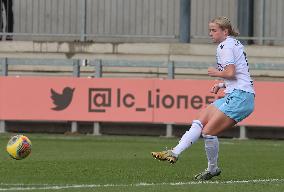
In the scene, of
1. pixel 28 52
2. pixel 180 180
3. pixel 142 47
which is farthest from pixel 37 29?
pixel 180 180

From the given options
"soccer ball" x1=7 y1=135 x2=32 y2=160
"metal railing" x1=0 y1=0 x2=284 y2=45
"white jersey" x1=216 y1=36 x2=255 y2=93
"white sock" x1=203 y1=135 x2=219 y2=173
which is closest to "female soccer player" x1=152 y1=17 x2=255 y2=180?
"white jersey" x1=216 y1=36 x2=255 y2=93

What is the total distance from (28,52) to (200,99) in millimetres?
6610

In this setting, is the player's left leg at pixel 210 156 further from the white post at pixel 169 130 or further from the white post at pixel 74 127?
the white post at pixel 74 127

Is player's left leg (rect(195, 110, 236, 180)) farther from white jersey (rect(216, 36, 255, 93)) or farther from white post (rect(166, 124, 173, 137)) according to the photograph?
white post (rect(166, 124, 173, 137))

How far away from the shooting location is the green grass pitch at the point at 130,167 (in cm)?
1094

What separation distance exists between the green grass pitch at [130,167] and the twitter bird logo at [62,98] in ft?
6.19

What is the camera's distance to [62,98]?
22.7 m

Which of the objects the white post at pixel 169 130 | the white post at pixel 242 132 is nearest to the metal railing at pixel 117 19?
the white post at pixel 169 130

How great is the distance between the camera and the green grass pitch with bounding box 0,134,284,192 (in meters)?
10.9

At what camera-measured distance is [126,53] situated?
26.5 meters

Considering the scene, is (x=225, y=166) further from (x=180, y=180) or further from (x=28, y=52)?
(x=28, y=52)

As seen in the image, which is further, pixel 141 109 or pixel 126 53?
pixel 126 53

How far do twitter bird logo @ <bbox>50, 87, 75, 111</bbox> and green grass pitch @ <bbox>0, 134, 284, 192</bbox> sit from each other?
189 cm

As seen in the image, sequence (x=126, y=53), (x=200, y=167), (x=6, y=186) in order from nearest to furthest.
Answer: (x=6, y=186) → (x=200, y=167) → (x=126, y=53)
